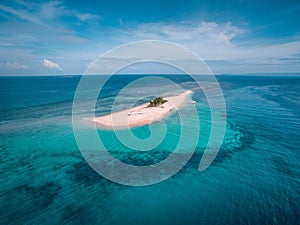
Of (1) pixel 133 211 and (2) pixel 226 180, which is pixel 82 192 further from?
(2) pixel 226 180

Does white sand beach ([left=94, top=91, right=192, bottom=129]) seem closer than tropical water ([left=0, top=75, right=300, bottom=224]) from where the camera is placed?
No

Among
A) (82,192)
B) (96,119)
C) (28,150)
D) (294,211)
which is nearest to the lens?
(294,211)

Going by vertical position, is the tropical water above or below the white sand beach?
below

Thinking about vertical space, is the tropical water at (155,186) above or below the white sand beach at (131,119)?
below

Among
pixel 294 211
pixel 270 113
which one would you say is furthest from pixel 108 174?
pixel 270 113

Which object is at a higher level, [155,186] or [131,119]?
[131,119]

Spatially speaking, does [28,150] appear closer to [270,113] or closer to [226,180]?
[226,180]

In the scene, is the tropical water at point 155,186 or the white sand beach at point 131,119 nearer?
the tropical water at point 155,186

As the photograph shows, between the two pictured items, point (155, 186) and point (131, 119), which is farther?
point (131, 119)

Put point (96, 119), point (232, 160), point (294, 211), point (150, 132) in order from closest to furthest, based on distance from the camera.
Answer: point (294, 211), point (232, 160), point (150, 132), point (96, 119)

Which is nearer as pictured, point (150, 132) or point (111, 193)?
point (111, 193)
